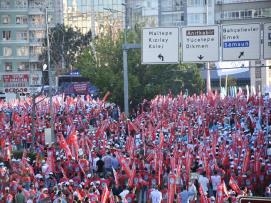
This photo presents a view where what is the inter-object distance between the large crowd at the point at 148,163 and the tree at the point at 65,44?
47.3 metres

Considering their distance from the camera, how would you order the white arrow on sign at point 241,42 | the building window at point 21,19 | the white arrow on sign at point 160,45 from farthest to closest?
the building window at point 21,19 < the white arrow on sign at point 160,45 < the white arrow on sign at point 241,42

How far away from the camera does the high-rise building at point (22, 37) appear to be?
8200cm

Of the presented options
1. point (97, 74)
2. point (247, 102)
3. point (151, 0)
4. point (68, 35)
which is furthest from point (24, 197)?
point (151, 0)

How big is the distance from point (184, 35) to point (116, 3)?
82.4 m

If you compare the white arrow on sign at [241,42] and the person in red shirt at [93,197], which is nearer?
the person in red shirt at [93,197]

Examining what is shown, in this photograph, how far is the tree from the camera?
77.0 metres

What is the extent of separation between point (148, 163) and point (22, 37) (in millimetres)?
65342

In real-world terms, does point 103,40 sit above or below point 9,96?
above

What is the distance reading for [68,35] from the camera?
7756 centimetres

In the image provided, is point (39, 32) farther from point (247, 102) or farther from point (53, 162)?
point (53, 162)

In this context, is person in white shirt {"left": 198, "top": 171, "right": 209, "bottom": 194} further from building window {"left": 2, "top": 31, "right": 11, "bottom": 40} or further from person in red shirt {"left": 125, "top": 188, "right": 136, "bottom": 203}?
building window {"left": 2, "top": 31, "right": 11, "bottom": 40}

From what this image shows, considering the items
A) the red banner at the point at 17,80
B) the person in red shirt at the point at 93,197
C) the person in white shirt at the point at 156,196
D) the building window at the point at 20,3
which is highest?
the building window at the point at 20,3

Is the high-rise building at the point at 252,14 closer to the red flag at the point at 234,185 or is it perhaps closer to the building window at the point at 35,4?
the building window at the point at 35,4

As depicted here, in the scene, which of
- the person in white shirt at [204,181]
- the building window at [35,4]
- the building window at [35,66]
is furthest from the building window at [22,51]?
the person in white shirt at [204,181]
